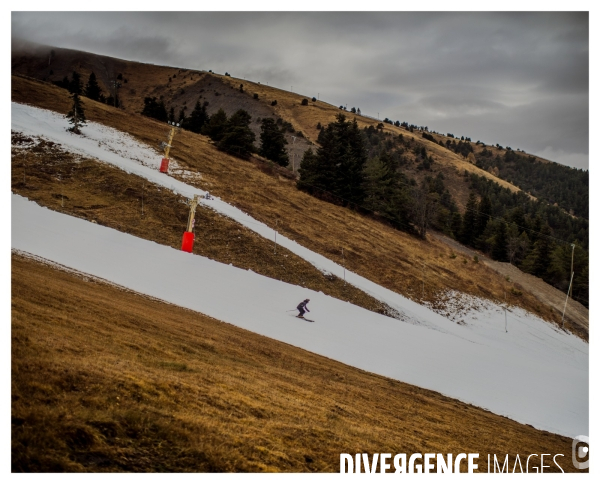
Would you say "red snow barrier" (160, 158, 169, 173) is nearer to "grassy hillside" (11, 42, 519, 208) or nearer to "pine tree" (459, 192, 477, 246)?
"pine tree" (459, 192, 477, 246)

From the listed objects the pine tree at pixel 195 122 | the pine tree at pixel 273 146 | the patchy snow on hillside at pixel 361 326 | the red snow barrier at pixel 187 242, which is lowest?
the patchy snow on hillside at pixel 361 326

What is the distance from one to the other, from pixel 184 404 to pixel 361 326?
19.0m

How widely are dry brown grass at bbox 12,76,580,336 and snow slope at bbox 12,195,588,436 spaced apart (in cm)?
804

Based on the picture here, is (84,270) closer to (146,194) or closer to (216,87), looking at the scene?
(146,194)

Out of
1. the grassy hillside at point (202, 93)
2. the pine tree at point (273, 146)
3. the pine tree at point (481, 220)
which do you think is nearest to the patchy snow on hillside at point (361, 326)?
the pine tree at point (273, 146)

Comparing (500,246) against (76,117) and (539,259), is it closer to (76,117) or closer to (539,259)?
(539,259)

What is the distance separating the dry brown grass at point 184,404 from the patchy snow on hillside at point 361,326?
407 centimetres

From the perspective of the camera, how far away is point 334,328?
2466 centimetres

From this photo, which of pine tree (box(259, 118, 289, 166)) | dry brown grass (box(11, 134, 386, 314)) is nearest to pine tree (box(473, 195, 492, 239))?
pine tree (box(259, 118, 289, 166))

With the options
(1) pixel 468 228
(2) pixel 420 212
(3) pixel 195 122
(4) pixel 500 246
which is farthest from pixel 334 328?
(3) pixel 195 122

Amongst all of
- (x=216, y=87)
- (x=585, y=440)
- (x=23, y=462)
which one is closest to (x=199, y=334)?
Answer: (x=23, y=462)

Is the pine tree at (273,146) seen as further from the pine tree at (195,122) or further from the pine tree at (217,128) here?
the pine tree at (195,122)

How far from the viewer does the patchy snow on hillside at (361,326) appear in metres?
20.7
